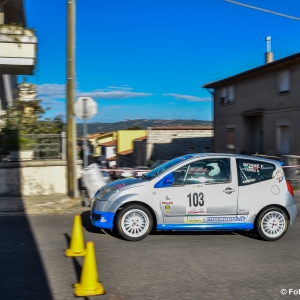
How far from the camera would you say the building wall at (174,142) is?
4066 centimetres

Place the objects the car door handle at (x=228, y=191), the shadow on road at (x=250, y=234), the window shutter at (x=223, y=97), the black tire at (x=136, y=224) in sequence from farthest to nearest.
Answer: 1. the window shutter at (x=223, y=97)
2. the shadow on road at (x=250, y=234)
3. the car door handle at (x=228, y=191)
4. the black tire at (x=136, y=224)

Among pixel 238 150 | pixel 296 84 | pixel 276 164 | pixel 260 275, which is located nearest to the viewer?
pixel 260 275

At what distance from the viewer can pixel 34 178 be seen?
43.9ft

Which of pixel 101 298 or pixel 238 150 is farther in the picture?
pixel 238 150

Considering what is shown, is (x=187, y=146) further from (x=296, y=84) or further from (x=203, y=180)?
(x=203, y=180)

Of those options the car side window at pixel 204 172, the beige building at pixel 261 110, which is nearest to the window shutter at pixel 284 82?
the beige building at pixel 261 110

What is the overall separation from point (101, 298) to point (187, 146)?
37486 millimetres

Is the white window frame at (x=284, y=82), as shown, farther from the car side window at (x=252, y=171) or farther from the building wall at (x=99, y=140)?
the building wall at (x=99, y=140)

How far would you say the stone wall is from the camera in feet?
43.2

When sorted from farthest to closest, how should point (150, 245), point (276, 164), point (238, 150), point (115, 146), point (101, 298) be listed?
point (115, 146), point (238, 150), point (276, 164), point (150, 245), point (101, 298)

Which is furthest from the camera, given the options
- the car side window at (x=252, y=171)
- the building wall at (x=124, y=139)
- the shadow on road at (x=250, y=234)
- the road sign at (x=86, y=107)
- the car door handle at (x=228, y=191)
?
the building wall at (x=124, y=139)

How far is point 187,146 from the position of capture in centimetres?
4212

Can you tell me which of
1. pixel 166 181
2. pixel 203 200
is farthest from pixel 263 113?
pixel 166 181

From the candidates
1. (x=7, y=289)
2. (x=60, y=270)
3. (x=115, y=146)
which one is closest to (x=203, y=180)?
(x=60, y=270)
